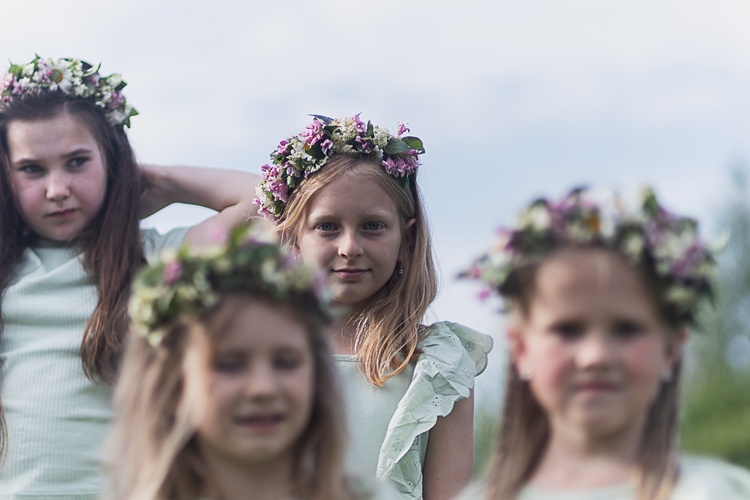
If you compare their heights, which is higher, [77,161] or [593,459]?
[77,161]

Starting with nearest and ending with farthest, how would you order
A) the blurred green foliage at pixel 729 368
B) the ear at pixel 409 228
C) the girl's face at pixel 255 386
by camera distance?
the girl's face at pixel 255 386 < the ear at pixel 409 228 < the blurred green foliage at pixel 729 368

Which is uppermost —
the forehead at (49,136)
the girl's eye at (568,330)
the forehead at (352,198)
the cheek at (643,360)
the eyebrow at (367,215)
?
the forehead at (49,136)

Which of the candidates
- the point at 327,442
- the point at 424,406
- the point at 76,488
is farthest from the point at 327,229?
the point at 327,442

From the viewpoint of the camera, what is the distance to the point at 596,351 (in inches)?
168

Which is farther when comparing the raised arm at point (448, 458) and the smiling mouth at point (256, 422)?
the raised arm at point (448, 458)

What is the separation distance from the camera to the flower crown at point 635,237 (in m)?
4.36

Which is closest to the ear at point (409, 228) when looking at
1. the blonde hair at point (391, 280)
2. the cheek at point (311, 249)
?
the blonde hair at point (391, 280)

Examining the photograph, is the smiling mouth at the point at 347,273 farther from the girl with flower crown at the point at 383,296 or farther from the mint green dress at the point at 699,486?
the mint green dress at the point at 699,486

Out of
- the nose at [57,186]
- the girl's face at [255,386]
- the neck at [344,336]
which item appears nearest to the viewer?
the girl's face at [255,386]

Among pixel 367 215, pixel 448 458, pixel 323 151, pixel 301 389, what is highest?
pixel 323 151

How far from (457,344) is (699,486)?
2.71 meters

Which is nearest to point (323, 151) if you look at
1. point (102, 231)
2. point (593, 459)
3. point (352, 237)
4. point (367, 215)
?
point (367, 215)

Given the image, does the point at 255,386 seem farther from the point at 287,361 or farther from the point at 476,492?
the point at 476,492

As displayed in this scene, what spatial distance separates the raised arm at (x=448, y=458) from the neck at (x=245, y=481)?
205 centimetres
